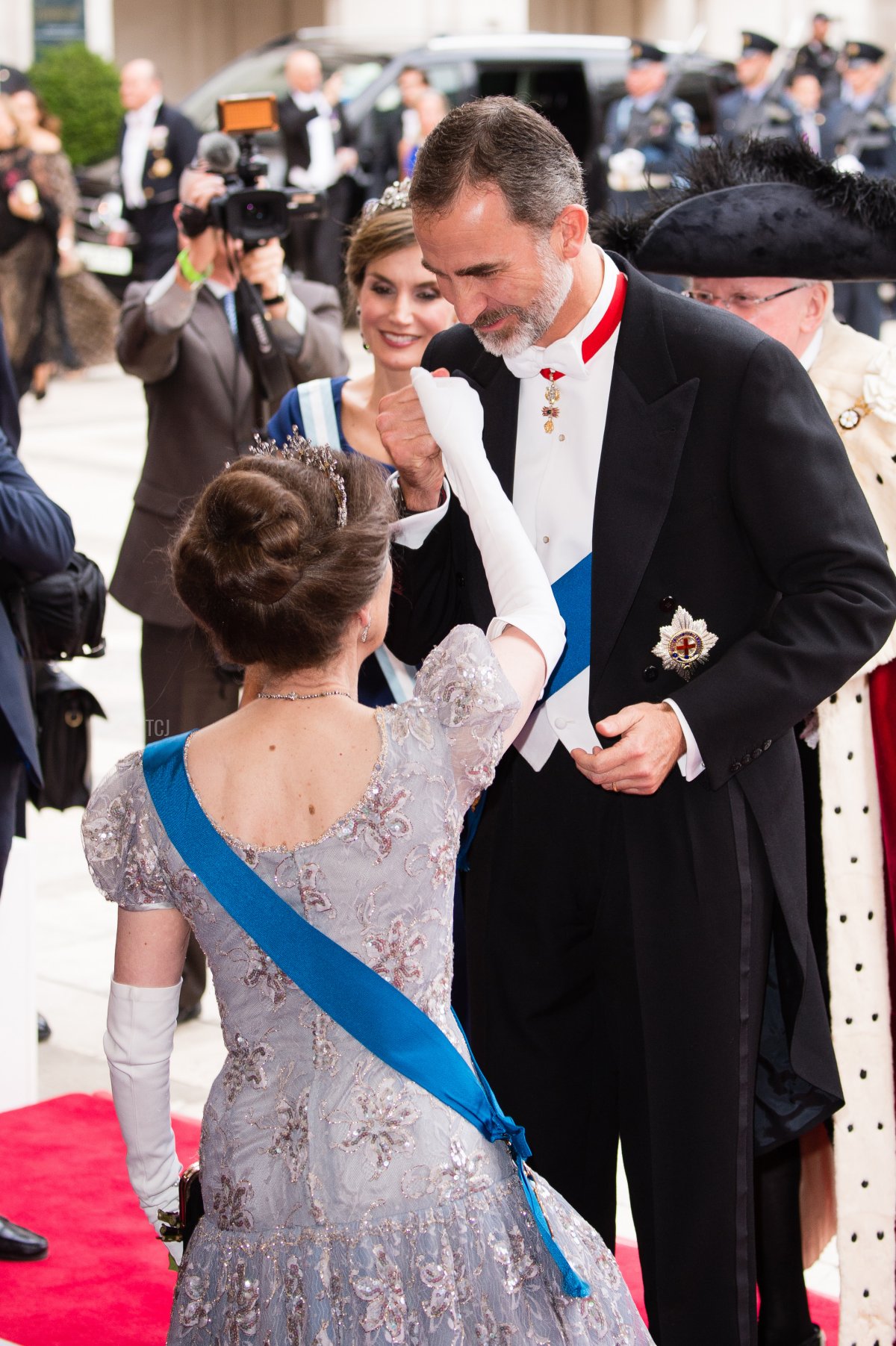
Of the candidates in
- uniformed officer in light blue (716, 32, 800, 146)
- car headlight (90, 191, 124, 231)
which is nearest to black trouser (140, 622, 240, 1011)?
car headlight (90, 191, 124, 231)

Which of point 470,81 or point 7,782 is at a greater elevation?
point 470,81

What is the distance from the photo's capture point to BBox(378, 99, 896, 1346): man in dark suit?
7.57 ft

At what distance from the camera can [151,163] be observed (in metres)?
13.9

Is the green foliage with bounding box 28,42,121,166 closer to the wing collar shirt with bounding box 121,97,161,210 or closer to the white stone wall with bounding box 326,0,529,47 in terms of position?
the white stone wall with bounding box 326,0,529,47

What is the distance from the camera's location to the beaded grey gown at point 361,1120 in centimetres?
189

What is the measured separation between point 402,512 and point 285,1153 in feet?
3.22

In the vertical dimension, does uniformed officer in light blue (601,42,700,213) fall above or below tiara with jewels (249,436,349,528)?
below

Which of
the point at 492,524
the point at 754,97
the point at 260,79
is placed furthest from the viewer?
the point at 754,97

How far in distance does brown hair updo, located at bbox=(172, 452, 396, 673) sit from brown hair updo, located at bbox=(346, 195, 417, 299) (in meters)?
1.48

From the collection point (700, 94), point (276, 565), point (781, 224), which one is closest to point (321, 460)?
point (276, 565)

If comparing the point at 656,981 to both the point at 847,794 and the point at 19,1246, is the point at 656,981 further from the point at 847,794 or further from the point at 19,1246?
the point at 19,1246

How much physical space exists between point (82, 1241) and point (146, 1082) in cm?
146

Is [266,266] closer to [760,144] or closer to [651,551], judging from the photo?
[760,144]

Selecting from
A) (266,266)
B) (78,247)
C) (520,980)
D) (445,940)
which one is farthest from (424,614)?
(78,247)
